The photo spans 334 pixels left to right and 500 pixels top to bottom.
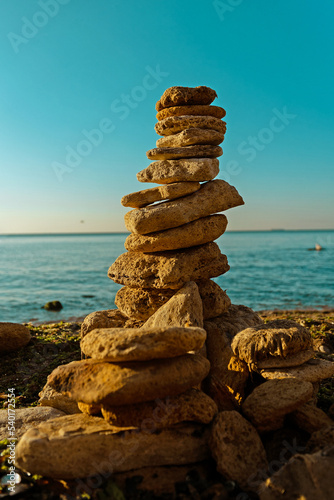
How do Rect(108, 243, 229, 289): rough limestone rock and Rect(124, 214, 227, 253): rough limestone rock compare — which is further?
Rect(124, 214, 227, 253): rough limestone rock

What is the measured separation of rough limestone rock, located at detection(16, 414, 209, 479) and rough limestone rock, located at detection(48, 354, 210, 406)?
0.45m

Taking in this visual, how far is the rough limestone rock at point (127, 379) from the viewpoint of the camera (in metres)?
4.94

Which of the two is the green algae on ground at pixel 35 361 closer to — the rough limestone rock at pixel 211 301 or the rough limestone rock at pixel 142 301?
the rough limestone rock at pixel 142 301

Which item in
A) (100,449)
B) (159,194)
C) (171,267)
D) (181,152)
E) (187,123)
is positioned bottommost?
(100,449)

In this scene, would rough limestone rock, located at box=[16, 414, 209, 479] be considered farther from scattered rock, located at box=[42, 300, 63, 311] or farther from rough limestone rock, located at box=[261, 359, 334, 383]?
scattered rock, located at box=[42, 300, 63, 311]

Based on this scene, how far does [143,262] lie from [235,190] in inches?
104

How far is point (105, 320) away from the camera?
9156mm

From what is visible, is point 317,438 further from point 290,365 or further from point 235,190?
point 235,190

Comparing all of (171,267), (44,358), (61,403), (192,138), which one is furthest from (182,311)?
(44,358)

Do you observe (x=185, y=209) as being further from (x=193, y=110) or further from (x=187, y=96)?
(x=187, y=96)

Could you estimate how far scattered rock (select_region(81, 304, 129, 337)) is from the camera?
9.09 metres

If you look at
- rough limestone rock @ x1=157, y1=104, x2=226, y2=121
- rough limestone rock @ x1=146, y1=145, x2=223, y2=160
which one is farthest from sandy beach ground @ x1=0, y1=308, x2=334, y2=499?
rough limestone rock @ x1=157, y1=104, x2=226, y2=121

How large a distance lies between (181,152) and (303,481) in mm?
6348

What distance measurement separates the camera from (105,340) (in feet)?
17.4
